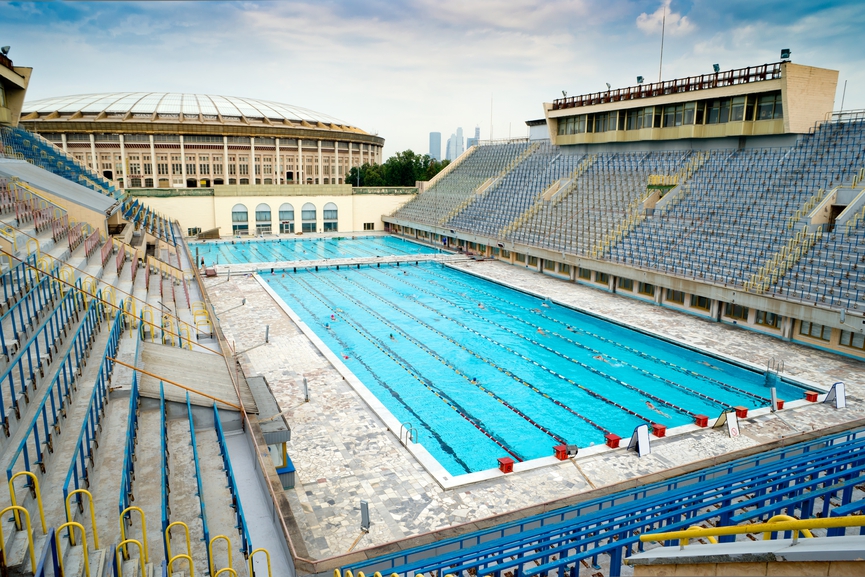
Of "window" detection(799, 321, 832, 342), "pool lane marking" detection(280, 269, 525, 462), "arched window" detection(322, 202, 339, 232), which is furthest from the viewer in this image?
"arched window" detection(322, 202, 339, 232)

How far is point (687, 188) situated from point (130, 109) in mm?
49505

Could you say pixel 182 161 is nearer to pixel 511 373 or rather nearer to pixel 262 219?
pixel 262 219

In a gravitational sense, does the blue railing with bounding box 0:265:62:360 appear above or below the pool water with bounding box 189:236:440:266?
above

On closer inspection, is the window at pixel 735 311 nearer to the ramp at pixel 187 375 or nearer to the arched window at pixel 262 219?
the ramp at pixel 187 375

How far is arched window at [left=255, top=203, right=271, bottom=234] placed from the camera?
131 feet

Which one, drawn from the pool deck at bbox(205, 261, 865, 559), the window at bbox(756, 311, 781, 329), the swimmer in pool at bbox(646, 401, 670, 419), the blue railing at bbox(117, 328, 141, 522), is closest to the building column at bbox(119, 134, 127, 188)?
the pool deck at bbox(205, 261, 865, 559)

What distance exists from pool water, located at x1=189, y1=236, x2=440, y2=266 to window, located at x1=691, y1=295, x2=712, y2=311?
1755 centimetres

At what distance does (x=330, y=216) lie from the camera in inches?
1661

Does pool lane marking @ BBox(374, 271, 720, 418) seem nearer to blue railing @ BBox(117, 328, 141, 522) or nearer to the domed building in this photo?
blue railing @ BBox(117, 328, 141, 522)

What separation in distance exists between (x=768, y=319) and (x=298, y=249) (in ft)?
87.4

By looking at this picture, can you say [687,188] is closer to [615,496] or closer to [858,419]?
[858,419]

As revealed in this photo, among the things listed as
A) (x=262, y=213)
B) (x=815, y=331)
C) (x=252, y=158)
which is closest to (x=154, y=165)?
(x=252, y=158)

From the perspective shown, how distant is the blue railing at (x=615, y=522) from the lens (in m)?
5.48

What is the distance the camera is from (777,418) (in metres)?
11.2
